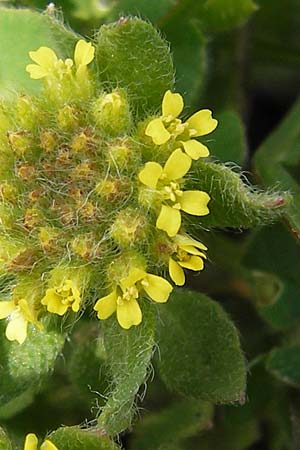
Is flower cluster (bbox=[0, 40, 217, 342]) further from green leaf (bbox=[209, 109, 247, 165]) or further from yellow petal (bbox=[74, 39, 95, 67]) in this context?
green leaf (bbox=[209, 109, 247, 165])

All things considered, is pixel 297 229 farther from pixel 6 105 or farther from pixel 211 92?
pixel 211 92

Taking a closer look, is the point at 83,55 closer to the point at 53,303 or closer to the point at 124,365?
the point at 53,303

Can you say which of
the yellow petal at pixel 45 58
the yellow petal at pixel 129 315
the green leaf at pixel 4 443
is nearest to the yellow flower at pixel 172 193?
the yellow petal at pixel 129 315

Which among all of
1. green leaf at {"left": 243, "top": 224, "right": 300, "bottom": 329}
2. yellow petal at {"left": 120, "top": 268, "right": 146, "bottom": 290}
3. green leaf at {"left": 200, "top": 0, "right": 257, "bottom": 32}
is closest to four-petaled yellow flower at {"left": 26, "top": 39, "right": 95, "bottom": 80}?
yellow petal at {"left": 120, "top": 268, "right": 146, "bottom": 290}

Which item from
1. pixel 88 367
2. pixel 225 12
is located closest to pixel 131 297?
pixel 88 367

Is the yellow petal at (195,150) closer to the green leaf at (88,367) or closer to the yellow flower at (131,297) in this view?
the yellow flower at (131,297)
